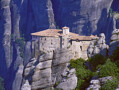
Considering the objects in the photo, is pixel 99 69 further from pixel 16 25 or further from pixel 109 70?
pixel 16 25

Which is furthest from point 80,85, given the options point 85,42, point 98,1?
point 98,1

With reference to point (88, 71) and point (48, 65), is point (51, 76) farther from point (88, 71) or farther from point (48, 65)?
point (88, 71)

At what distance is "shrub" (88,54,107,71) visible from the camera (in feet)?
122

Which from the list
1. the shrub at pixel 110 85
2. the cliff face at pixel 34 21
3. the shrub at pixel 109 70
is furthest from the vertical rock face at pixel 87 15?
the shrub at pixel 110 85

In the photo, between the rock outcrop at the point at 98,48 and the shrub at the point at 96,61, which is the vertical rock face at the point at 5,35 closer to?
the rock outcrop at the point at 98,48

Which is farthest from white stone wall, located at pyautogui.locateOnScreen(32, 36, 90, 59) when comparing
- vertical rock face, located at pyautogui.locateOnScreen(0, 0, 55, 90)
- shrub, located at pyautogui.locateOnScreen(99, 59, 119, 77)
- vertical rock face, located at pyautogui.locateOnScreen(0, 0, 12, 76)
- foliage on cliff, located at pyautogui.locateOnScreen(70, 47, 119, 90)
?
vertical rock face, located at pyautogui.locateOnScreen(0, 0, 12, 76)

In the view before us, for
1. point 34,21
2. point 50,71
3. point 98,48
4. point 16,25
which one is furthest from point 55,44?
point 16,25

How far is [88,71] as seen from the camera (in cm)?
3562

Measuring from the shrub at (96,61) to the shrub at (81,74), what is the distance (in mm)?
836

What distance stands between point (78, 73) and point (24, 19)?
8477 cm

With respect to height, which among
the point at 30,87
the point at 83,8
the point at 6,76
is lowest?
the point at 6,76

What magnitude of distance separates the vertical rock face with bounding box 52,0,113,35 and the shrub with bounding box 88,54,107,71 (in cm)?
5597

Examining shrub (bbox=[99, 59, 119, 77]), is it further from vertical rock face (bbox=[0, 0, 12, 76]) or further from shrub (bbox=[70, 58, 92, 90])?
vertical rock face (bbox=[0, 0, 12, 76])

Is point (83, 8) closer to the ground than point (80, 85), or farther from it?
farther from it
